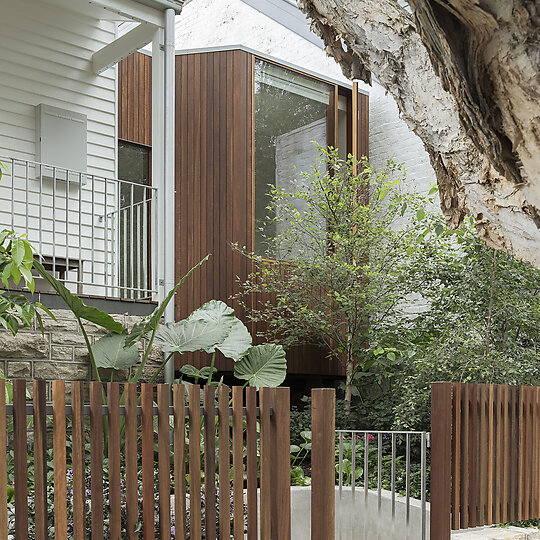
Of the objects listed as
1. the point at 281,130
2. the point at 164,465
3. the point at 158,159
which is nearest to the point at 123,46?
the point at 158,159

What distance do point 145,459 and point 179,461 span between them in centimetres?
21

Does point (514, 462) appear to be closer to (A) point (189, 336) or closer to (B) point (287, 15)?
(A) point (189, 336)

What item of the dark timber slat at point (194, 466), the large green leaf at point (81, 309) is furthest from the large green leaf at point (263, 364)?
the dark timber slat at point (194, 466)

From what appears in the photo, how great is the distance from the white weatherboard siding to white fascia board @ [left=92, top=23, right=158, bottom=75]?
19cm

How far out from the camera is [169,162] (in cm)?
770

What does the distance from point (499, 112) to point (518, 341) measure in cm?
736

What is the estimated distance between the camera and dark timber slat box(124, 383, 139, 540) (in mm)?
3049

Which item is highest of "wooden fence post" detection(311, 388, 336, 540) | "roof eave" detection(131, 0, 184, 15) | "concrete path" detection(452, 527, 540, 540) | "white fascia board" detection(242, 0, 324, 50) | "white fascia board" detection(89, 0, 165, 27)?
"white fascia board" detection(242, 0, 324, 50)

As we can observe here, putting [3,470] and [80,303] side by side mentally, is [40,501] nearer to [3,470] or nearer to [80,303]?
[3,470]

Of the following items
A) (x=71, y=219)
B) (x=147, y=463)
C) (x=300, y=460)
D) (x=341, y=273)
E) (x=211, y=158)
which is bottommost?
(x=300, y=460)

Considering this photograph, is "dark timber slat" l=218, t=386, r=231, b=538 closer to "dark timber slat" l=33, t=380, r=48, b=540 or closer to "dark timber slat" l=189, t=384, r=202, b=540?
"dark timber slat" l=189, t=384, r=202, b=540

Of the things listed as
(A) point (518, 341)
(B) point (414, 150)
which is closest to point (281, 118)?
(B) point (414, 150)

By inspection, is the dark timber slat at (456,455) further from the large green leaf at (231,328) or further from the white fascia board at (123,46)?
the white fascia board at (123,46)

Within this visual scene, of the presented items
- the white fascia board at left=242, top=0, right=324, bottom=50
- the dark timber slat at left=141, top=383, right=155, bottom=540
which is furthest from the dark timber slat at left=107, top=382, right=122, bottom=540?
the white fascia board at left=242, top=0, right=324, bottom=50
